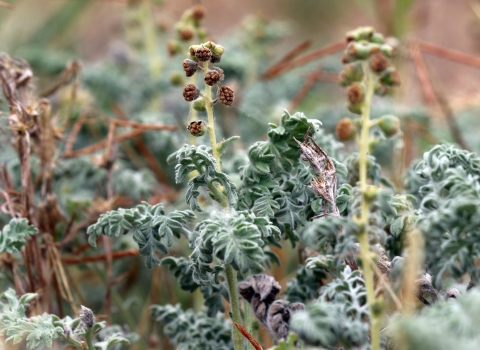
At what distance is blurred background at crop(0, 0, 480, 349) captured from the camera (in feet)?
6.81

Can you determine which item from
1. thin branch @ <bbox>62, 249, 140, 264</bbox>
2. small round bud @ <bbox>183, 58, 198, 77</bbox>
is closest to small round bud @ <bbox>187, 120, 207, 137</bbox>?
small round bud @ <bbox>183, 58, 198, 77</bbox>

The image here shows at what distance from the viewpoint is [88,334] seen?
4.26 ft

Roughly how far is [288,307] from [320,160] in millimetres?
324

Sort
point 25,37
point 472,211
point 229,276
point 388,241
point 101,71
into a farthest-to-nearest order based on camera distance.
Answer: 1. point 25,37
2. point 101,71
3. point 388,241
4. point 229,276
5. point 472,211

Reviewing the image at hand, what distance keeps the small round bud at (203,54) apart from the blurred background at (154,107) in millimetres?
233

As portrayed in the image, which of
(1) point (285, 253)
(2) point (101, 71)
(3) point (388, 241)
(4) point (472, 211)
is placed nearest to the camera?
(4) point (472, 211)

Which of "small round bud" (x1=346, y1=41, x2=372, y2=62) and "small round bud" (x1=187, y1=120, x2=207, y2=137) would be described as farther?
"small round bud" (x1=187, y1=120, x2=207, y2=137)

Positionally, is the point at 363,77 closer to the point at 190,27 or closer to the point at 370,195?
the point at 370,195

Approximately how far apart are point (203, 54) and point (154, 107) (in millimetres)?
1658

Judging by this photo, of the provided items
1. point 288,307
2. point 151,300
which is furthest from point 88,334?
point 151,300

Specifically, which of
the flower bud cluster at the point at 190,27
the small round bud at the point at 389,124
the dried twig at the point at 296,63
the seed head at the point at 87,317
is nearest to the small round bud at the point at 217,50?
the small round bud at the point at 389,124

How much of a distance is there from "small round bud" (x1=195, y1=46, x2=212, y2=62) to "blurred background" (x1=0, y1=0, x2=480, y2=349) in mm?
233

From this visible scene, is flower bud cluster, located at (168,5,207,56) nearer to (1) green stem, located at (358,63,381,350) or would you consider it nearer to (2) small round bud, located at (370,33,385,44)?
(2) small round bud, located at (370,33,385,44)

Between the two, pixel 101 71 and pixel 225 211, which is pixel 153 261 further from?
pixel 101 71
